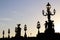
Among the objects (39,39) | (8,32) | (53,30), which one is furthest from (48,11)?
(8,32)

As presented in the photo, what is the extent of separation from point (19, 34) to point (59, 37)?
1109 centimetres

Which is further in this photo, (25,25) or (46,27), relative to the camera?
(25,25)

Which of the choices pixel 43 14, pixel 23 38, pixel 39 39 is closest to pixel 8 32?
pixel 23 38

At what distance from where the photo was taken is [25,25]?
4800 centimetres

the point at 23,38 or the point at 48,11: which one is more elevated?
the point at 48,11

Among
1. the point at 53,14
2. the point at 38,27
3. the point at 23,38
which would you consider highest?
the point at 53,14

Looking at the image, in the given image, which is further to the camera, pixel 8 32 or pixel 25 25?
pixel 8 32

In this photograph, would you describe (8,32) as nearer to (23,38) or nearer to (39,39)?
(23,38)

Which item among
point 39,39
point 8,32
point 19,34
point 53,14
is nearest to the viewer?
point 53,14

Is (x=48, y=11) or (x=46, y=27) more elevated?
(x=48, y=11)

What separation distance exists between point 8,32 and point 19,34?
333 inches

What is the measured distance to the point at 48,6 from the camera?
41.2m

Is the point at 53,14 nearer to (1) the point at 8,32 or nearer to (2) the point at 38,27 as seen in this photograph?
(2) the point at 38,27

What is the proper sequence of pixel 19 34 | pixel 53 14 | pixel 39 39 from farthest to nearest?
1. pixel 19 34
2. pixel 39 39
3. pixel 53 14
